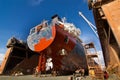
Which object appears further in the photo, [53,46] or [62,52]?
[62,52]

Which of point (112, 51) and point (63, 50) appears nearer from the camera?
point (112, 51)

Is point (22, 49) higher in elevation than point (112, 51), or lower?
higher

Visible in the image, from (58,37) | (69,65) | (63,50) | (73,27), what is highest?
(73,27)

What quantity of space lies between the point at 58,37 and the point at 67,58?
3.73m

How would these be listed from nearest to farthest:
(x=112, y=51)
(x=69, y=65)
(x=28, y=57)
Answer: (x=112, y=51) < (x=69, y=65) < (x=28, y=57)

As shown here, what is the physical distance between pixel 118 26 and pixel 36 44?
1537cm

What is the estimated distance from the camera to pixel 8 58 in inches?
1019

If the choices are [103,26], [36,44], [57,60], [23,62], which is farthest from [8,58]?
[103,26]

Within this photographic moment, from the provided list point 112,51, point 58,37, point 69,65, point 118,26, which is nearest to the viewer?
point 118,26

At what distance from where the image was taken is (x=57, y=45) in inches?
791

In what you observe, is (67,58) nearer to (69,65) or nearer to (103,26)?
(69,65)

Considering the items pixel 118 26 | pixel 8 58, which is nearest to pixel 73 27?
pixel 8 58

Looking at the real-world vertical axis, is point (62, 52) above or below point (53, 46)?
below

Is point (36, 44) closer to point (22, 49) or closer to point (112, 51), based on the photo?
point (22, 49)
